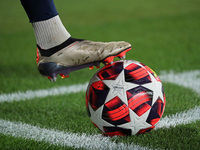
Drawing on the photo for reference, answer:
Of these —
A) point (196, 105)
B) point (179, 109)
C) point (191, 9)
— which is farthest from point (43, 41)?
point (191, 9)

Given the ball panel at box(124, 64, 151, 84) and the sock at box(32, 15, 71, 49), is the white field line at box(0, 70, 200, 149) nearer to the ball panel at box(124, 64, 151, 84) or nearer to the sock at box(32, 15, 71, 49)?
the ball panel at box(124, 64, 151, 84)

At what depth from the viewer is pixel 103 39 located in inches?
337

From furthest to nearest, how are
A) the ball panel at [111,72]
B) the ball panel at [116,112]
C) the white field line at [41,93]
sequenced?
the white field line at [41,93] < the ball panel at [111,72] < the ball panel at [116,112]

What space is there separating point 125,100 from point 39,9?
1.15 m

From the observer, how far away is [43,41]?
315 cm

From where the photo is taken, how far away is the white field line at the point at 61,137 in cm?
264

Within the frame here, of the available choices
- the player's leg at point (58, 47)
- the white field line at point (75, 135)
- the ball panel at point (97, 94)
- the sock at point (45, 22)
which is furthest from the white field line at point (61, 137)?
the sock at point (45, 22)

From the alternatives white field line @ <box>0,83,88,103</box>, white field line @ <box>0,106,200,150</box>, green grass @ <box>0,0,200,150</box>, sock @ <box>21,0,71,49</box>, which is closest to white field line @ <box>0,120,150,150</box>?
white field line @ <box>0,106,200,150</box>

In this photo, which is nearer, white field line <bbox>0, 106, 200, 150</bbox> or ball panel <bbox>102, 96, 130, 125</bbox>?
white field line <bbox>0, 106, 200, 150</bbox>

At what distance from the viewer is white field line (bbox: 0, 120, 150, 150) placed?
264 centimetres

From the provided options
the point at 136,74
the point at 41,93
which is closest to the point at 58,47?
the point at 136,74

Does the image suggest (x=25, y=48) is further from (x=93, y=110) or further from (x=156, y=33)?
(x=93, y=110)

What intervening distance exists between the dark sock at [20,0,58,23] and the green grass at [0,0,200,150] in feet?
3.48

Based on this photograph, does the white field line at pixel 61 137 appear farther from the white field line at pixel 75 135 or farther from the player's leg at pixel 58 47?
the player's leg at pixel 58 47
